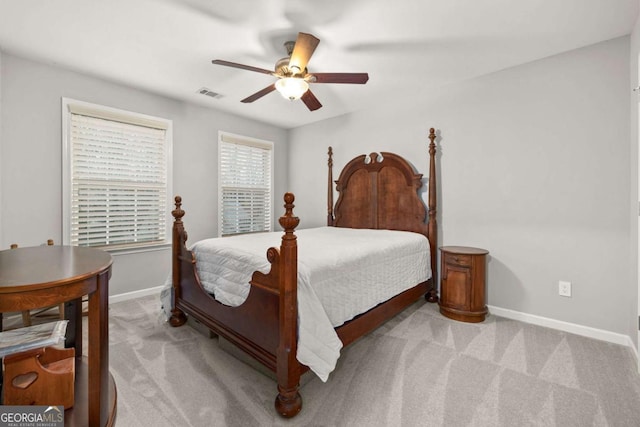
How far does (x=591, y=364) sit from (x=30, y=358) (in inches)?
124

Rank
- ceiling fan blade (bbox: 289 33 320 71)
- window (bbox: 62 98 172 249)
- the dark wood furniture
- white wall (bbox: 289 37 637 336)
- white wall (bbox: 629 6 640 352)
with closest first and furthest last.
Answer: ceiling fan blade (bbox: 289 33 320 71)
white wall (bbox: 629 6 640 352)
white wall (bbox: 289 37 637 336)
the dark wood furniture
window (bbox: 62 98 172 249)

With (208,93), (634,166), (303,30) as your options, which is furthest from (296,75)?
(634,166)

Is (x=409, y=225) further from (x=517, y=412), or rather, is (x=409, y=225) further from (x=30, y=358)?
(x=30, y=358)

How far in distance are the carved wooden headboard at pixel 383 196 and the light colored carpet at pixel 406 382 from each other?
1.25 m

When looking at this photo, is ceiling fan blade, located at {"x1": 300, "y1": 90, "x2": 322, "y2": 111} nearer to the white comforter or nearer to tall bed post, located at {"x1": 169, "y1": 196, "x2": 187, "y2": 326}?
the white comforter

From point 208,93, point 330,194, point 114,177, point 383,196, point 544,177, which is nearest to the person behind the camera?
point 544,177

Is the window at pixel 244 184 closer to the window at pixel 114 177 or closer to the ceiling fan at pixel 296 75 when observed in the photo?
the window at pixel 114 177

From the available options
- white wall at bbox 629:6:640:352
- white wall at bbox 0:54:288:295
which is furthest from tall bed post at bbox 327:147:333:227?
white wall at bbox 629:6:640:352

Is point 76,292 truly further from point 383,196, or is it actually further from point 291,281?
point 383,196

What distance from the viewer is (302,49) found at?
201 cm

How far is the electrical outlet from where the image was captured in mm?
2512

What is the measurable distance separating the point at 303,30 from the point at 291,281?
1.88m

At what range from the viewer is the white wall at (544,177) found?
2.32 m

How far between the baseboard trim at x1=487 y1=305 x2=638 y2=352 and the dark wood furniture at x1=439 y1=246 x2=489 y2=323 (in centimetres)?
23
